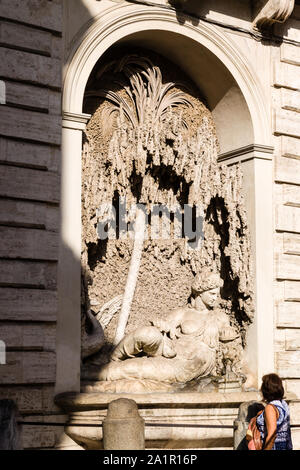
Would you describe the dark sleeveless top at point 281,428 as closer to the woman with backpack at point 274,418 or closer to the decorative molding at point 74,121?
the woman with backpack at point 274,418

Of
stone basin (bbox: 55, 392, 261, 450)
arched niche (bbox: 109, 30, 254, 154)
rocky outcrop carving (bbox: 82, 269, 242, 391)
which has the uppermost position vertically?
arched niche (bbox: 109, 30, 254, 154)

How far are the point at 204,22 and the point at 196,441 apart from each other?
4.70 m

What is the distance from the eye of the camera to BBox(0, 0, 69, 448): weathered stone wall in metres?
7.76

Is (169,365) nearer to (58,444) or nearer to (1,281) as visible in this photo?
(58,444)

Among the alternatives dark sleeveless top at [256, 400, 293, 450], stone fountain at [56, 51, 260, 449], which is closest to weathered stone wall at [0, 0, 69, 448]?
stone fountain at [56, 51, 260, 449]

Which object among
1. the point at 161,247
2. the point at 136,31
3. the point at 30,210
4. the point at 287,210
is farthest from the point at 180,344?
the point at 136,31

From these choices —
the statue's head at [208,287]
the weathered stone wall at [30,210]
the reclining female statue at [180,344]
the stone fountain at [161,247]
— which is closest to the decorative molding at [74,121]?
the weathered stone wall at [30,210]

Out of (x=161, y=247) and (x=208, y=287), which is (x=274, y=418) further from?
(x=161, y=247)

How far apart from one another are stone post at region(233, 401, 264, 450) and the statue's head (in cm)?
284

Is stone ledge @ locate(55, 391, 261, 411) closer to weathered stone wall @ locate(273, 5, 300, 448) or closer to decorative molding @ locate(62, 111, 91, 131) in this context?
weathered stone wall @ locate(273, 5, 300, 448)

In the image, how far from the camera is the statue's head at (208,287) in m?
9.60

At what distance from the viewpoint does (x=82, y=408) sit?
7875 millimetres

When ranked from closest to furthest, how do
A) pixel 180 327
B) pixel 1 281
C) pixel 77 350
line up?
pixel 1 281 → pixel 77 350 → pixel 180 327
